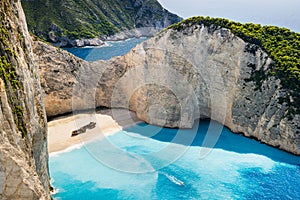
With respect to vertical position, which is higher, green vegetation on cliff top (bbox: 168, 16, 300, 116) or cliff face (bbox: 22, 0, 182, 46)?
cliff face (bbox: 22, 0, 182, 46)

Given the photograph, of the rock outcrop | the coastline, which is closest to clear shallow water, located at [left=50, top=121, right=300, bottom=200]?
the rock outcrop

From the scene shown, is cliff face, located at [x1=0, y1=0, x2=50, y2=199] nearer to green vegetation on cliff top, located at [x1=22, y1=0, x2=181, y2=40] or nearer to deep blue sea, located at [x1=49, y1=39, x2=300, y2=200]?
deep blue sea, located at [x1=49, y1=39, x2=300, y2=200]

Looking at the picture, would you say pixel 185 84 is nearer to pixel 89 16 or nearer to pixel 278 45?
pixel 278 45

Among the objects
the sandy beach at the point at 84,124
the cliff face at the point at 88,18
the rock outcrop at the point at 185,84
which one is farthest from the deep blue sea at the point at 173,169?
the cliff face at the point at 88,18

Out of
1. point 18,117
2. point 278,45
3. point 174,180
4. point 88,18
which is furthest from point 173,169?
point 88,18

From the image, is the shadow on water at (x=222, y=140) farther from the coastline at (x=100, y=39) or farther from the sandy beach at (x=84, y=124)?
the coastline at (x=100, y=39)

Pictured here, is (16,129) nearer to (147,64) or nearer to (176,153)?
(176,153)
